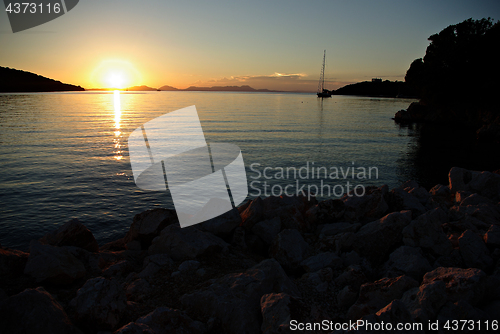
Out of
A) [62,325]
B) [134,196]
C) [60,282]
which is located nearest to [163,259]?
[60,282]

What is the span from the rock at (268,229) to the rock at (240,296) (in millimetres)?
2315

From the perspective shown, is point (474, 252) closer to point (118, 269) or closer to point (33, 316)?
point (118, 269)

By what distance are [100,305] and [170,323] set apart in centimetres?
109

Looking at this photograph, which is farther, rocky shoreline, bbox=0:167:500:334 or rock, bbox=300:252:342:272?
rock, bbox=300:252:342:272

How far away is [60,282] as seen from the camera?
19.1ft

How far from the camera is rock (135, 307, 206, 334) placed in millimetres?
4336

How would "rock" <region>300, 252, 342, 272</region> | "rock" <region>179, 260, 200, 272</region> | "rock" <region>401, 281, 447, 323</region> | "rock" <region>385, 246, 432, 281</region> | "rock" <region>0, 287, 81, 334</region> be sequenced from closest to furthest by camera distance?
"rock" <region>0, 287, 81, 334</region>
"rock" <region>401, 281, 447, 323</region>
"rock" <region>385, 246, 432, 281</region>
"rock" <region>179, 260, 200, 272</region>
"rock" <region>300, 252, 342, 272</region>

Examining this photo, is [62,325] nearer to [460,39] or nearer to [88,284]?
[88,284]

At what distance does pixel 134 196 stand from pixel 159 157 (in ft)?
37.0

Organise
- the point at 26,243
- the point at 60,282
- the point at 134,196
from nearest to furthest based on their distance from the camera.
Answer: the point at 60,282 → the point at 26,243 → the point at 134,196

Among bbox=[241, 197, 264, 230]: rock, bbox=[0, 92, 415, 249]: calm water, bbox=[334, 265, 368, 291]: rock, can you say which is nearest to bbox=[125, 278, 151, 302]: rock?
bbox=[241, 197, 264, 230]: rock

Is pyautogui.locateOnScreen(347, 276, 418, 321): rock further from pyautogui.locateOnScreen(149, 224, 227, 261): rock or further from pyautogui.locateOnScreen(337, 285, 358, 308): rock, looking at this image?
pyautogui.locateOnScreen(149, 224, 227, 261): rock

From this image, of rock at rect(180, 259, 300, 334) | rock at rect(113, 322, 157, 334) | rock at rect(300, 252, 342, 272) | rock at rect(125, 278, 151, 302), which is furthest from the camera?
rock at rect(300, 252, 342, 272)

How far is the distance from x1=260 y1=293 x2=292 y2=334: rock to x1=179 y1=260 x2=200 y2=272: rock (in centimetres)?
219
